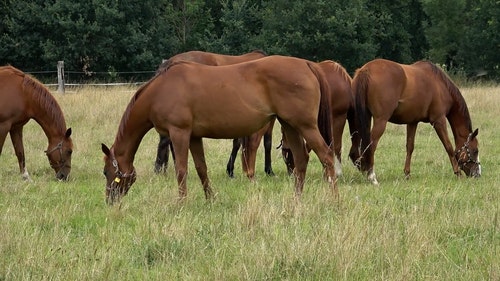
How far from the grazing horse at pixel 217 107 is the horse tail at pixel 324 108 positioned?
0.13 feet

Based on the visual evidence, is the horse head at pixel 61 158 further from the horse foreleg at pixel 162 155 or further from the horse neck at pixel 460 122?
the horse neck at pixel 460 122

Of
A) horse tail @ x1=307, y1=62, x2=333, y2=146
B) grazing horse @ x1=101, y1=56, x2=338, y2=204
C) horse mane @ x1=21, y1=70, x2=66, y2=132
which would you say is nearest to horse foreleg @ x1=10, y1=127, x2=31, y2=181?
horse mane @ x1=21, y1=70, x2=66, y2=132

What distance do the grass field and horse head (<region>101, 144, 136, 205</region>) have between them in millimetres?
195

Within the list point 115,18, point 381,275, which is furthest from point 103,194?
point 115,18

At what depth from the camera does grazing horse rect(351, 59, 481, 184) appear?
9570 mm

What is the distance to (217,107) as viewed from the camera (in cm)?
721

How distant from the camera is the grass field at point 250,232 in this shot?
4.45 metres

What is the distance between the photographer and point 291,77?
7207 mm

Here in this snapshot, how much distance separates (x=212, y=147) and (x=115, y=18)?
2572 centimetres

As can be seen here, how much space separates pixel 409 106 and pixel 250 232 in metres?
5.26

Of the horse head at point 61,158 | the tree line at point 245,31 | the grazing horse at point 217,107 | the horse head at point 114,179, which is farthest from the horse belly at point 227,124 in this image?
the tree line at point 245,31

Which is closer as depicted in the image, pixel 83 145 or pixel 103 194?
pixel 103 194

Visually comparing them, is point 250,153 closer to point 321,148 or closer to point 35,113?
point 321,148

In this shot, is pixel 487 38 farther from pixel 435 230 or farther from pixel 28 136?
pixel 435 230
